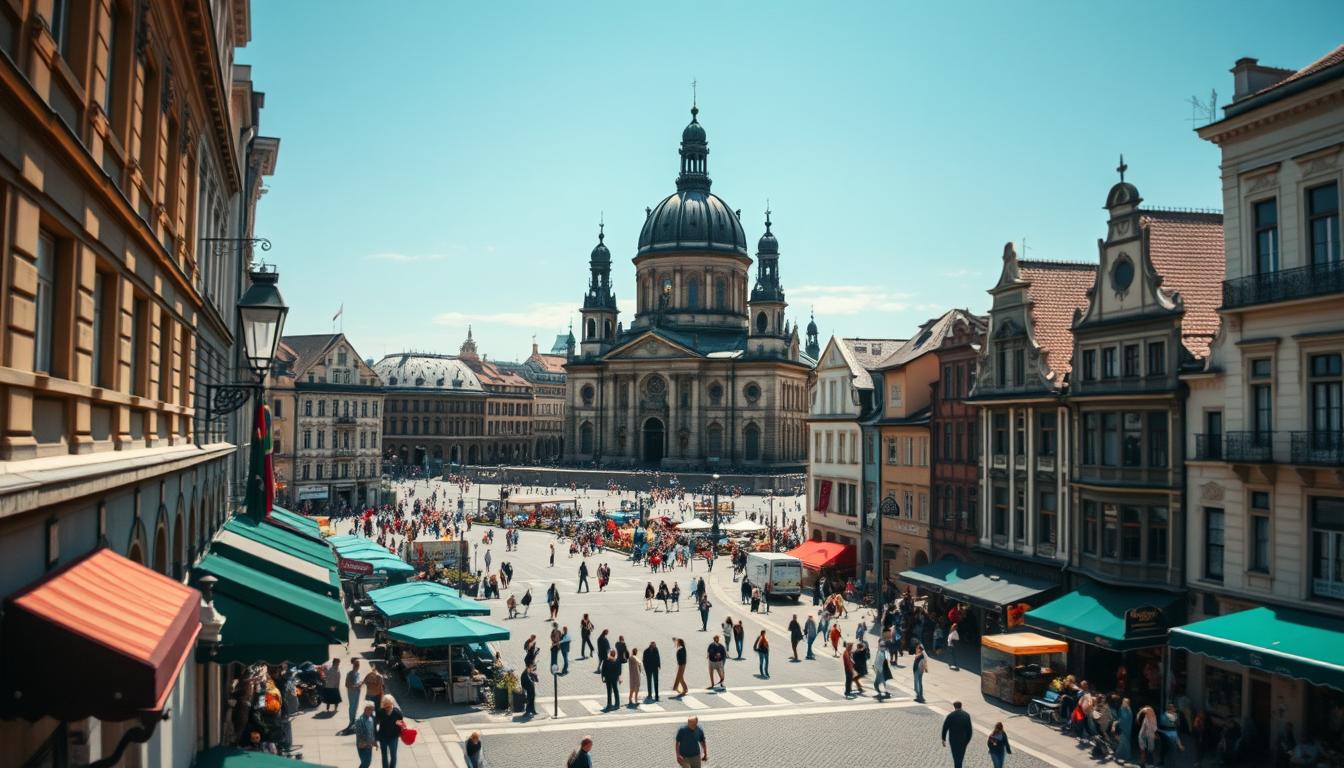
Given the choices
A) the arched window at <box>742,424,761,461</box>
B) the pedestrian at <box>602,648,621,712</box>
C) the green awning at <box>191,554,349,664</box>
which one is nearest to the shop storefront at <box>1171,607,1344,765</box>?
the pedestrian at <box>602,648,621,712</box>

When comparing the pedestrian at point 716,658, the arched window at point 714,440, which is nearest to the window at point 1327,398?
the pedestrian at point 716,658

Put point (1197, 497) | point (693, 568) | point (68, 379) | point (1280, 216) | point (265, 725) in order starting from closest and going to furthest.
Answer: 1. point (68, 379)
2. point (265, 725)
3. point (1280, 216)
4. point (1197, 497)
5. point (693, 568)

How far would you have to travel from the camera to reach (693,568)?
55.2 meters

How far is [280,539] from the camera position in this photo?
23.3 m

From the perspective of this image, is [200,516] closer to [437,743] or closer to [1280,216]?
[437,743]

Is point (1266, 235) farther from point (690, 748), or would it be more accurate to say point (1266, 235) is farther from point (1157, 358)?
point (690, 748)

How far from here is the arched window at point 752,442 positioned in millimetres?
119812

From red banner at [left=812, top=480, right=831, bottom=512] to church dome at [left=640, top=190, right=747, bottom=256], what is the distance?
76.1m

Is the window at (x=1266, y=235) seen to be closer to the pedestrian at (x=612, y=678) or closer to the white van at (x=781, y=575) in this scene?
the pedestrian at (x=612, y=678)

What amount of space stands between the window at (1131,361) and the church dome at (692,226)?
97375 millimetres

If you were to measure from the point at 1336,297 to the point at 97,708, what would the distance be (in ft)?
80.8

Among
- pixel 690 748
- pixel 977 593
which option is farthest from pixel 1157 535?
pixel 690 748

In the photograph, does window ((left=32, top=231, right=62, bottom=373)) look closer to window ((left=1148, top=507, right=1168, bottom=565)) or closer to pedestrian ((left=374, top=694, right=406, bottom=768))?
pedestrian ((left=374, top=694, right=406, bottom=768))

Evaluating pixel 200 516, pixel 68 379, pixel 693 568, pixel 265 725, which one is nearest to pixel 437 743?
pixel 265 725
